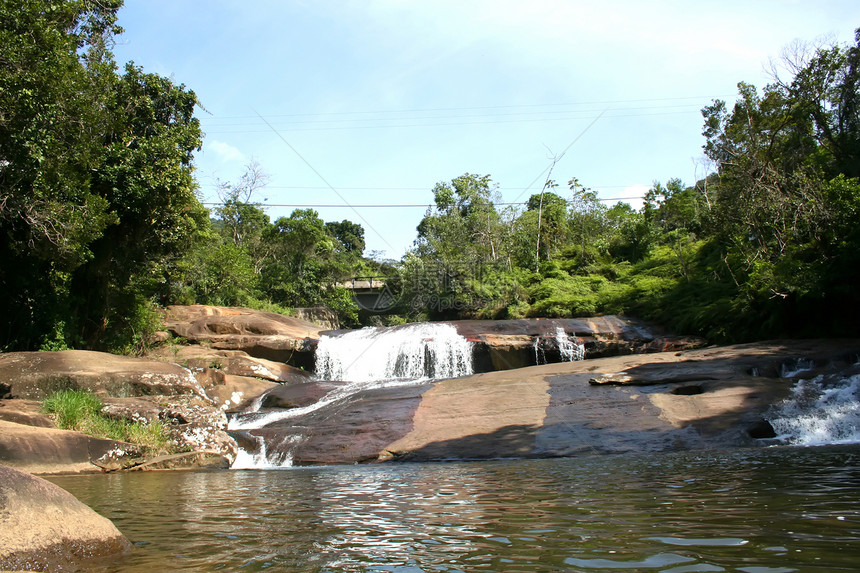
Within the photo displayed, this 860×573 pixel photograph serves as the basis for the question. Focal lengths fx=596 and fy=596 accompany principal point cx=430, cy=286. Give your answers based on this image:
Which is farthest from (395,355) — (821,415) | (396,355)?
(821,415)

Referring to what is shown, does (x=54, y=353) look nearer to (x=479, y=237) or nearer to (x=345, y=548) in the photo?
(x=345, y=548)

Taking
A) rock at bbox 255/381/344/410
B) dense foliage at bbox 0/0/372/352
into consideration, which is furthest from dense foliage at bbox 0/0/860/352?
rock at bbox 255/381/344/410

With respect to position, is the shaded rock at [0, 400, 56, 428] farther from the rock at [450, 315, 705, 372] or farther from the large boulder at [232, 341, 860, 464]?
the rock at [450, 315, 705, 372]

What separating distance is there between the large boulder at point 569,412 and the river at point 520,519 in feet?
9.27

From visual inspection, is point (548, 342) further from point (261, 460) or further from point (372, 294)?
point (372, 294)

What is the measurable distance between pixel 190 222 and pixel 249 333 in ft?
20.4

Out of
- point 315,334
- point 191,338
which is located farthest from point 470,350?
point 191,338

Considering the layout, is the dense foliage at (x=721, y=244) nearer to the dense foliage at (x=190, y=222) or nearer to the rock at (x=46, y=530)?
the dense foliage at (x=190, y=222)

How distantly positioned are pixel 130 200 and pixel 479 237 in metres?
24.4

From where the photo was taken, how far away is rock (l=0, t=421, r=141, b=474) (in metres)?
9.55

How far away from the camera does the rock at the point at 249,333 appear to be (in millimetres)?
22266

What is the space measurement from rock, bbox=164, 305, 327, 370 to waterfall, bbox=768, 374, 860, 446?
52.7 ft

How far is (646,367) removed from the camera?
599 inches

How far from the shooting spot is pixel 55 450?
10.1m
